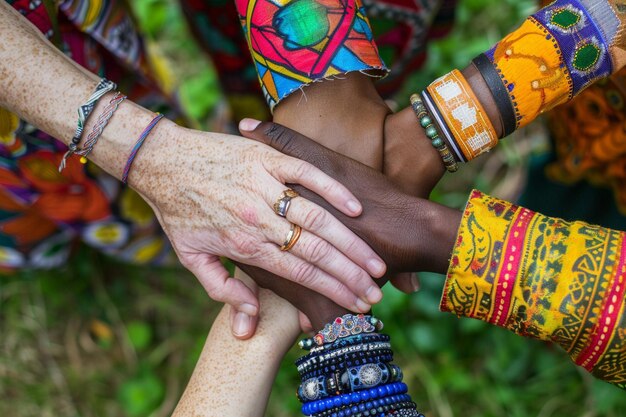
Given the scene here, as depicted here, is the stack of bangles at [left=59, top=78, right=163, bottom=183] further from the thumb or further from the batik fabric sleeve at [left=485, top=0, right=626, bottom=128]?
the batik fabric sleeve at [left=485, top=0, right=626, bottom=128]

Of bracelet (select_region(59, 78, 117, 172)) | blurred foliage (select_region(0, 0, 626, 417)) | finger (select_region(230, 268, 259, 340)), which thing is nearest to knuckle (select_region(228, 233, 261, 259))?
finger (select_region(230, 268, 259, 340))

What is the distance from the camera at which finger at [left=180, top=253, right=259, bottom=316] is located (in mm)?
1225

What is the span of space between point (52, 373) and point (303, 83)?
4.20 feet

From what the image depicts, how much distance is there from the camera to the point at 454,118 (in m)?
1.19

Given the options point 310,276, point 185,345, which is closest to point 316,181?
point 310,276

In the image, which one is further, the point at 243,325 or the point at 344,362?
the point at 243,325

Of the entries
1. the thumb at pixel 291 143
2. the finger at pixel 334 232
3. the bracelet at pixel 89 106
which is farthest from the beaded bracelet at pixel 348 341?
the bracelet at pixel 89 106

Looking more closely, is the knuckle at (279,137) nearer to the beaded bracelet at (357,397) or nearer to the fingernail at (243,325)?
the fingernail at (243,325)

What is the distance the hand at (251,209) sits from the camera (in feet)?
3.71

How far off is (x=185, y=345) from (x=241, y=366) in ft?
2.55

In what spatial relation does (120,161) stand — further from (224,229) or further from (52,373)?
(52,373)

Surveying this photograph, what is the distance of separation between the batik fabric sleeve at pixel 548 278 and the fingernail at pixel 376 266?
4.6 inches

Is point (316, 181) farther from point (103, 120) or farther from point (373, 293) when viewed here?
point (103, 120)

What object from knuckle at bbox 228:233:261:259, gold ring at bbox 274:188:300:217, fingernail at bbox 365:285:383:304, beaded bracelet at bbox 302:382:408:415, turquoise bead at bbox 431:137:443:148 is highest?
turquoise bead at bbox 431:137:443:148
